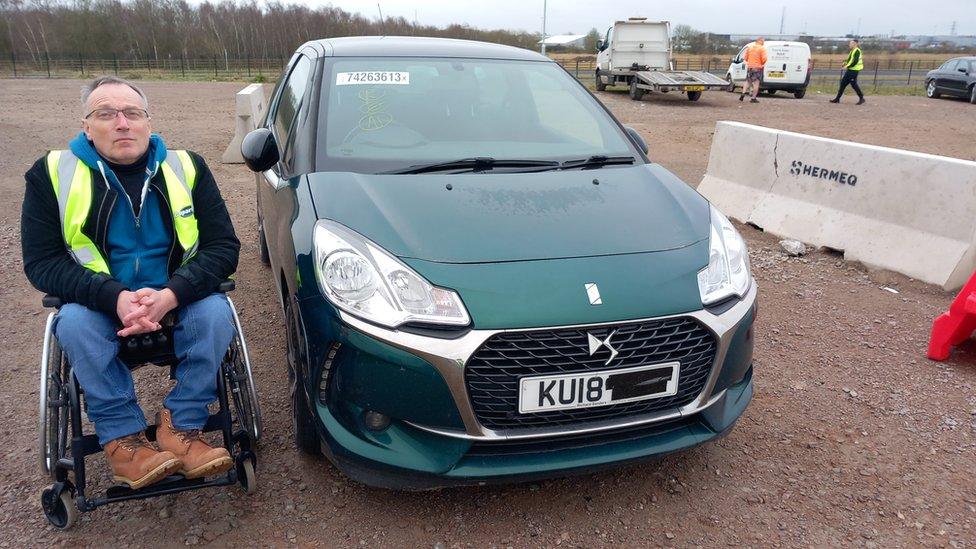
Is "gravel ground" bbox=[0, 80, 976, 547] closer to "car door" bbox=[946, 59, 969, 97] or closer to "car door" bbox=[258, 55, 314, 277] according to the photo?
"car door" bbox=[258, 55, 314, 277]

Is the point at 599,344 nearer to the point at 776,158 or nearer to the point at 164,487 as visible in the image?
the point at 164,487

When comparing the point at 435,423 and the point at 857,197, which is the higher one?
the point at 857,197

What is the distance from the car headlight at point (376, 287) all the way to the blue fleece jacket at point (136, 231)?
687 millimetres

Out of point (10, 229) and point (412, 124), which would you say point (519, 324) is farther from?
Result: point (10, 229)

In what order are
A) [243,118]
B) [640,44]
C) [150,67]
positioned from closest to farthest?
[243,118]
[640,44]
[150,67]

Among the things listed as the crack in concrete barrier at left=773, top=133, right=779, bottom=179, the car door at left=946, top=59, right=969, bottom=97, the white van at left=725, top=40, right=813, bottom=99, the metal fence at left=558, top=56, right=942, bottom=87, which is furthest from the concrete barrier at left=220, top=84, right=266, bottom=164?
the car door at left=946, top=59, right=969, bottom=97

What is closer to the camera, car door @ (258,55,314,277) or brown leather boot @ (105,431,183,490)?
brown leather boot @ (105,431,183,490)

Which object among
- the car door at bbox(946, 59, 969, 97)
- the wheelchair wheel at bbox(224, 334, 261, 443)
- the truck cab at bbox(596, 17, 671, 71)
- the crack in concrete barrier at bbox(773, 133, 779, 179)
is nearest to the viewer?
the wheelchair wheel at bbox(224, 334, 261, 443)

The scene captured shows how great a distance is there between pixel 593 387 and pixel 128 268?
1778mm

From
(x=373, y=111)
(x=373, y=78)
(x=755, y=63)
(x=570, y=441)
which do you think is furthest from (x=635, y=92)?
(x=570, y=441)

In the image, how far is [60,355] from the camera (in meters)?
2.58

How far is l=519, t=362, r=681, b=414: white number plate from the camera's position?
2312mm

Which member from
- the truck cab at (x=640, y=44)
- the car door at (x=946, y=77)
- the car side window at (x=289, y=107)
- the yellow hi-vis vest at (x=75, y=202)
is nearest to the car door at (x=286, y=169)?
the car side window at (x=289, y=107)

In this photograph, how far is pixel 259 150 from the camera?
332 centimetres
